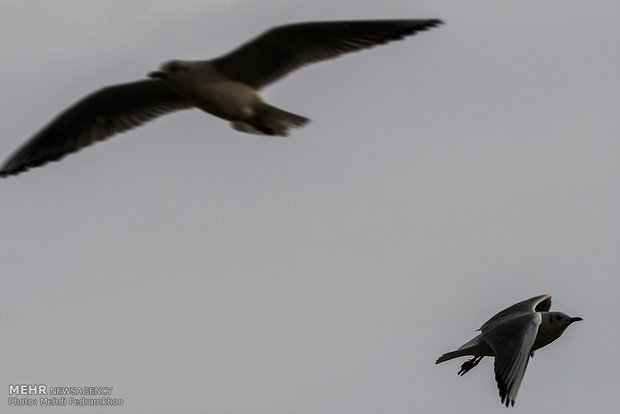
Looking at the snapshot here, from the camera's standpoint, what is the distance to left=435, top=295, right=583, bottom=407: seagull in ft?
39.3

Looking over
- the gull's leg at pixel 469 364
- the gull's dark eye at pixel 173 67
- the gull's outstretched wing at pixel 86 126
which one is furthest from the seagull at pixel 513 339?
the gull's dark eye at pixel 173 67

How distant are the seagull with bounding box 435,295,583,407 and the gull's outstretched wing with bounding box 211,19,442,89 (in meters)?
2.66

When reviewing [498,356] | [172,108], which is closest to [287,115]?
[172,108]

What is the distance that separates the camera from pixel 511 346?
12.4 m

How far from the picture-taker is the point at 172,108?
535 inches

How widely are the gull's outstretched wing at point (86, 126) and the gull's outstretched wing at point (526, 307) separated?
10.8ft

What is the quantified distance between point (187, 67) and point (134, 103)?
152cm

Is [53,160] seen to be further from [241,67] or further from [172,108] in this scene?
[241,67]

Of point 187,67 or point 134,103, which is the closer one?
point 187,67

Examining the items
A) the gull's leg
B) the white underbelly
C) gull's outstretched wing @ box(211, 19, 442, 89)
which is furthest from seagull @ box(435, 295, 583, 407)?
the white underbelly

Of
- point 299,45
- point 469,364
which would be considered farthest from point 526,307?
point 299,45

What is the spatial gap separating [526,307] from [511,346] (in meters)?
1.68

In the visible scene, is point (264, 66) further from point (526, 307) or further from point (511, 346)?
point (526, 307)

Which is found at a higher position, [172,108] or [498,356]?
[172,108]
